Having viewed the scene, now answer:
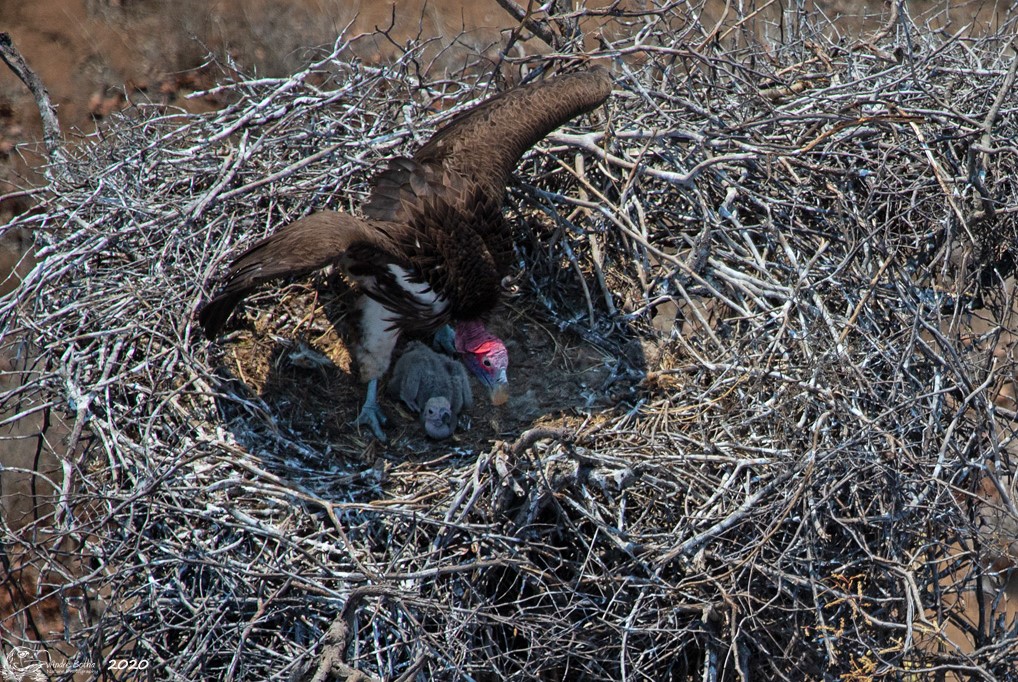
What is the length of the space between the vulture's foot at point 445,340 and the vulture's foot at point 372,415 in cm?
59

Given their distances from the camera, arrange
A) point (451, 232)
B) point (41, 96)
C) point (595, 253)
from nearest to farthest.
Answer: point (451, 232) → point (41, 96) → point (595, 253)

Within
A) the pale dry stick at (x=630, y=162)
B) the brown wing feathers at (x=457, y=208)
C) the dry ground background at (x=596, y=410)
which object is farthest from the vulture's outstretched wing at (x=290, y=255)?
the pale dry stick at (x=630, y=162)

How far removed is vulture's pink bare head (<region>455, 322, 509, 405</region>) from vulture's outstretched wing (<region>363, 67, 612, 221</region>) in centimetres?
62

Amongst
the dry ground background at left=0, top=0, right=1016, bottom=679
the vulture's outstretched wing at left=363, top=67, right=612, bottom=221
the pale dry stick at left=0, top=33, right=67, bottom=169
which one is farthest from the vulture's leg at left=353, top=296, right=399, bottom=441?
the pale dry stick at left=0, top=33, right=67, bottom=169

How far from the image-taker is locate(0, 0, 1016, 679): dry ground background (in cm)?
427

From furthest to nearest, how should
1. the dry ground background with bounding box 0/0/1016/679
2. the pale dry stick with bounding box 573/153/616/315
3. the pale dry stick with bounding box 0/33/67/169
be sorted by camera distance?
the pale dry stick with bounding box 573/153/616/315, the pale dry stick with bounding box 0/33/67/169, the dry ground background with bounding box 0/0/1016/679

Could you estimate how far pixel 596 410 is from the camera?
5371 millimetres

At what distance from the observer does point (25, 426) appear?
20.6 feet

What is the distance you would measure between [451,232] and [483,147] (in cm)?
50

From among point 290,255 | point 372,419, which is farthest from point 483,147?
point 372,419

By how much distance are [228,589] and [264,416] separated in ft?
2.82

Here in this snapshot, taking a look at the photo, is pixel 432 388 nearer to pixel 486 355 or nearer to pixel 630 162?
pixel 486 355

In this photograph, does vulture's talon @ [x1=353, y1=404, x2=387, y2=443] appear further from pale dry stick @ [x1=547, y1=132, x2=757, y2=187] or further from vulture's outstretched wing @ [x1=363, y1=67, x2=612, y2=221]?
pale dry stick @ [x1=547, y1=132, x2=757, y2=187]

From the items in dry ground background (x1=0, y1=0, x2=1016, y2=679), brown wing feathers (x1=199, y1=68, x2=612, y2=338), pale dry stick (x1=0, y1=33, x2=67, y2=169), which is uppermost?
pale dry stick (x1=0, y1=33, x2=67, y2=169)
